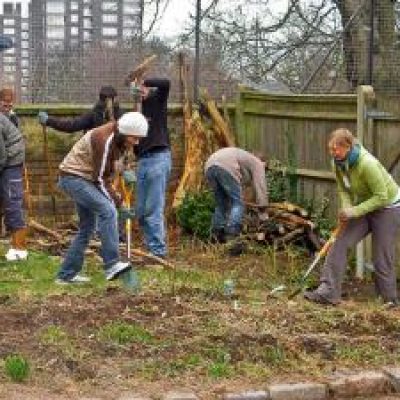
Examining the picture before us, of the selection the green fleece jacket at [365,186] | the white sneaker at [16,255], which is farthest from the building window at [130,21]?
the green fleece jacket at [365,186]

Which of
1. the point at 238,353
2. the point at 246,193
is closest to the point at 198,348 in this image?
the point at 238,353

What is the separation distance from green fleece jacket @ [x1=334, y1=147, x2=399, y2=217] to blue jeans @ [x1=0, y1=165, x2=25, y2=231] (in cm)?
358

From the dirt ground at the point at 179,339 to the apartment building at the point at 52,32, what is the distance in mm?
5545

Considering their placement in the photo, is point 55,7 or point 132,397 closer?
point 132,397

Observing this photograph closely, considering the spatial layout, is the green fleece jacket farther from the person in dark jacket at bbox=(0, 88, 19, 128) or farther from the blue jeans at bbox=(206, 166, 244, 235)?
the person in dark jacket at bbox=(0, 88, 19, 128)

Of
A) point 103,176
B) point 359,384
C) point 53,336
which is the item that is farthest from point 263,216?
point 359,384

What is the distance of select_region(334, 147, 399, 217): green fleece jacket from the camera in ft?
26.4

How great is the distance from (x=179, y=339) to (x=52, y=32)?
7.48 metres

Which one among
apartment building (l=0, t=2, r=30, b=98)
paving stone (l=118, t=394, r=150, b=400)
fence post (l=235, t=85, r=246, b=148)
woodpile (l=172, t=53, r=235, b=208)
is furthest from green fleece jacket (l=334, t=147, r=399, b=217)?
apartment building (l=0, t=2, r=30, b=98)

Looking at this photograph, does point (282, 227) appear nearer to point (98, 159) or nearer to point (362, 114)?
point (362, 114)

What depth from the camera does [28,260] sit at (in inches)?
407

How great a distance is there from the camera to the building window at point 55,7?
43.5ft

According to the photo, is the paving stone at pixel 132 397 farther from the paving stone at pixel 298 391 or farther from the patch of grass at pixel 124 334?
the patch of grass at pixel 124 334

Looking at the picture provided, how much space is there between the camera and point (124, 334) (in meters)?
6.80
